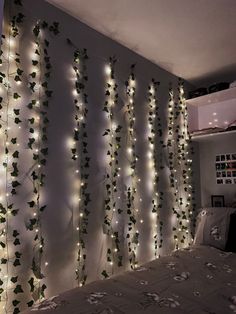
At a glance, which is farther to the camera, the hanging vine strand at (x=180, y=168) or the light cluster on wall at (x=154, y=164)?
the hanging vine strand at (x=180, y=168)

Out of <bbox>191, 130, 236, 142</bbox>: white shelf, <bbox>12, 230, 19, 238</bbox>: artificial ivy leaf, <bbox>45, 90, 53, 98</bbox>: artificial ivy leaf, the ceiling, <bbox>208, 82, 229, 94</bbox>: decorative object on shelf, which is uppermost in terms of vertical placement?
the ceiling

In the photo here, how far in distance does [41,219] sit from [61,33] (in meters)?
1.37

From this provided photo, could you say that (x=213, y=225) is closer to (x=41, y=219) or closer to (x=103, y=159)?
(x=103, y=159)

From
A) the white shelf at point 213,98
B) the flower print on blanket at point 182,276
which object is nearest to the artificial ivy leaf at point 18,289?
the flower print on blanket at point 182,276

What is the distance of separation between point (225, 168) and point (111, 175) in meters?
1.62

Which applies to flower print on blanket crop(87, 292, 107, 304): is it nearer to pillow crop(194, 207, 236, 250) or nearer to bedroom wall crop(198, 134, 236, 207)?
pillow crop(194, 207, 236, 250)

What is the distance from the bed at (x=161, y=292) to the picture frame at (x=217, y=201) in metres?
1.11

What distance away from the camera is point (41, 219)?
70.6 inches

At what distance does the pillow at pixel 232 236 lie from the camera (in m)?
2.56

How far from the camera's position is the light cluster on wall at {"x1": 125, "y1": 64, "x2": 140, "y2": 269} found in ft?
7.95

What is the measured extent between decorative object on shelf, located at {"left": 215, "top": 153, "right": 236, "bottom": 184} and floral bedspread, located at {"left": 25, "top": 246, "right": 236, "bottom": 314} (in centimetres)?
127

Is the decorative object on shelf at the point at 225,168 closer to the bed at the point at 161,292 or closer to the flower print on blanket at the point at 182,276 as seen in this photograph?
the bed at the point at 161,292

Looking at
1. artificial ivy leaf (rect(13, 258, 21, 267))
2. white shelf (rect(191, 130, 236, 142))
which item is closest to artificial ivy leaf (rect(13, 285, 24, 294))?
artificial ivy leaf (rect(13, 258, 21, 267))

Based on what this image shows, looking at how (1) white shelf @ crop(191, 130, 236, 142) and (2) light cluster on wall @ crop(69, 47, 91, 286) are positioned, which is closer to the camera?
(2) light cluster on wall @ crop(69, 47, 91, 286)
